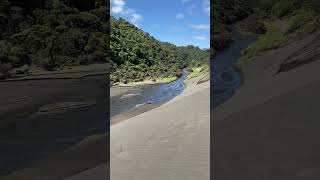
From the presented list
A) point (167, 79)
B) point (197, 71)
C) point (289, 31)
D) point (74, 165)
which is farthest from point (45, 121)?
point (197, 71)

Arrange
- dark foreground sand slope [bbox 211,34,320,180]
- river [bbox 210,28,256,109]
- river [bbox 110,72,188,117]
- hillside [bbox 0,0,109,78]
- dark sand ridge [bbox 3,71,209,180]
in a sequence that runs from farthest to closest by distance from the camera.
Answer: river [bbox 110,72,188,117]
river [bbox 210,28,256,109]
hillside [bbox 0,0,109,78]
dark sand ridge [bbox 3,71,209,180]
dark foreground sand slope [bbox 211,34,320,180]

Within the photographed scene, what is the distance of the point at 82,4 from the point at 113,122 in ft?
9.64

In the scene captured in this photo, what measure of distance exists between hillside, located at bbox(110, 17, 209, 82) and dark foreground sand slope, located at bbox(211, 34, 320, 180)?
378 centimetres

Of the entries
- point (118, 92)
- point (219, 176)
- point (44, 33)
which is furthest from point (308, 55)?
point (118, 92)

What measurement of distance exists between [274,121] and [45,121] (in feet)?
9.22

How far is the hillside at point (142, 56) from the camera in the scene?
10.1 m

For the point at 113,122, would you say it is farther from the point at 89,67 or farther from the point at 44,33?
the point at 44,33

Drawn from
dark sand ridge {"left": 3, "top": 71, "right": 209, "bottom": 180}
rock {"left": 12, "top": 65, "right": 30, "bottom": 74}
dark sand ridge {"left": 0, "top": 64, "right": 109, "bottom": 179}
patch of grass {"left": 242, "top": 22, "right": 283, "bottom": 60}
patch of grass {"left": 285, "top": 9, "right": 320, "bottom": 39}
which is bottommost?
dark sand ridge {"left": 3, "top": 71, "right": 209, "bottom": 180}

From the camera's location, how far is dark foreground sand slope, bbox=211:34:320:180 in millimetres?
4613

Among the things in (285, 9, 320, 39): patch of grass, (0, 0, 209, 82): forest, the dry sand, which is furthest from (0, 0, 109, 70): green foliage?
(285, 9, 320, 39): patch of grass

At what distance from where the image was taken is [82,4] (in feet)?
18.3

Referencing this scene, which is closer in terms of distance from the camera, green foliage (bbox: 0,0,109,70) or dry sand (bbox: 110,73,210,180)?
dry sand (bbox: 110,73,210,180)

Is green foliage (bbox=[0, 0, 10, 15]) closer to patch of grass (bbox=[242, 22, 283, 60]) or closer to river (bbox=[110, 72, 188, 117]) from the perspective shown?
patch of grass (bbox=[242, 22, 283, 60])

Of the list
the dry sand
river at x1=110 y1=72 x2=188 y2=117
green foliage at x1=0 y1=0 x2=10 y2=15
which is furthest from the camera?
river at x1=110 y1=72 x2=188 y2=117
